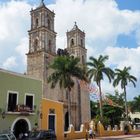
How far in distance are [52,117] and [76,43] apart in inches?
1599

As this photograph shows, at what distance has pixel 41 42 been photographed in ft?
206

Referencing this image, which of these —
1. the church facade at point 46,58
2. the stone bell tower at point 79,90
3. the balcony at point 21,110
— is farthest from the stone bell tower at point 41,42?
the balcony at point 21,110

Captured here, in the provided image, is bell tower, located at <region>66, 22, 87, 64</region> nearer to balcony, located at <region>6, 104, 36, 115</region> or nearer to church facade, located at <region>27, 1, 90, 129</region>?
church facade, located at <region>27, 1, 90, 129</region>

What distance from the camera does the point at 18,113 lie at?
31.6 meters

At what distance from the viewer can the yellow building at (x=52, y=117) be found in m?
35.4

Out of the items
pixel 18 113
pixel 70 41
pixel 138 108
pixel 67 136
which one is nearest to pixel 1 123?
pixel 18 113

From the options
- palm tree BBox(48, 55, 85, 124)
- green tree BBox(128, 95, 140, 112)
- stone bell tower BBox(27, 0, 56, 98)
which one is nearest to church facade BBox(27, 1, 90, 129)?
stone bell tower BBox(27, 0, 56, 98)

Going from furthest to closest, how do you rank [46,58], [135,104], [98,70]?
[135,104], [46,58], [98,70]

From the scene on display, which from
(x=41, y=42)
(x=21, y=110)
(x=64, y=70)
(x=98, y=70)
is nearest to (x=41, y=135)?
(x=21, y=110)

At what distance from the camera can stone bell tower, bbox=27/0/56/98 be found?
61688 millimetres

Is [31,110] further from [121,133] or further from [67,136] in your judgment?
[121,133]

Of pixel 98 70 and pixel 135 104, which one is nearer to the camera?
pixel 98 70

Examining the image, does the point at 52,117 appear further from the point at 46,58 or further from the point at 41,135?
the point at 46,58

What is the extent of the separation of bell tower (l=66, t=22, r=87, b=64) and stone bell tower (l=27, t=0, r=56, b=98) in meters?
10.5
